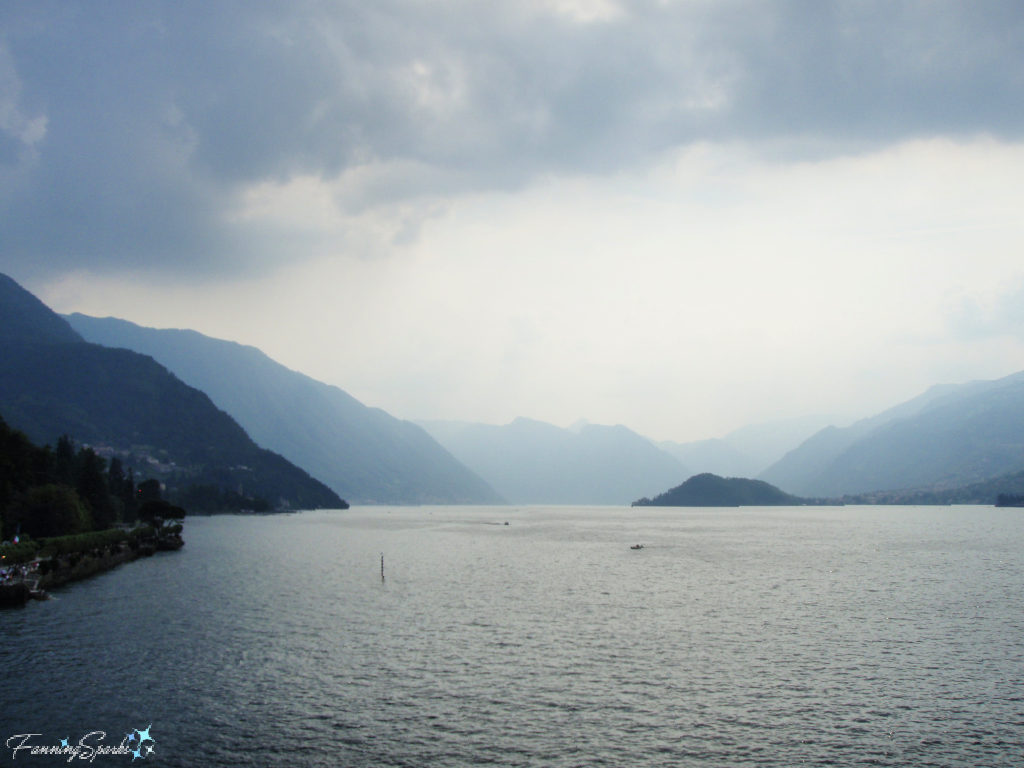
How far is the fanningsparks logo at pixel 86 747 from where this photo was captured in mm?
33781

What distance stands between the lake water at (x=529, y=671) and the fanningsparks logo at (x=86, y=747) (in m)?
0.58

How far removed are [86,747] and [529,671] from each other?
28642mm

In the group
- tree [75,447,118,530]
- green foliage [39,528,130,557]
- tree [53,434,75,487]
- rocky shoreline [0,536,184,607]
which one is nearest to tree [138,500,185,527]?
tree [75,447,118,530]

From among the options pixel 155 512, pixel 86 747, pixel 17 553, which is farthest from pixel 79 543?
pixel 86 747

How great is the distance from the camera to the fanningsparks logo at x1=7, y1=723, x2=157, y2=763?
33781 mm

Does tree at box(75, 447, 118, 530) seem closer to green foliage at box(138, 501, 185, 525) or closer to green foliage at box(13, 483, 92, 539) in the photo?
green foliage at box(138, 501, 185, 525)

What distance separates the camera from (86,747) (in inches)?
1366

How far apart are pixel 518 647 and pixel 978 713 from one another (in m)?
33.6

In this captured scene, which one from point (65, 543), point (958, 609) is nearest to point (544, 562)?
point (958, 609)

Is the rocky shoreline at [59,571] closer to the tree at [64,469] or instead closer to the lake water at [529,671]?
the lake water at [529,671]

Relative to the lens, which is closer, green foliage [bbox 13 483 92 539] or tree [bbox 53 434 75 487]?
green foliage [bbox 13 483 92 539]

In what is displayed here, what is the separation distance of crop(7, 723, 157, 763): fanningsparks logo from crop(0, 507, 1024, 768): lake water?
23.0 inches

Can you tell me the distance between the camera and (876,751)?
3541cm

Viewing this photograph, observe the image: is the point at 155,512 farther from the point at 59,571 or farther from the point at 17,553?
the point at 17,553
